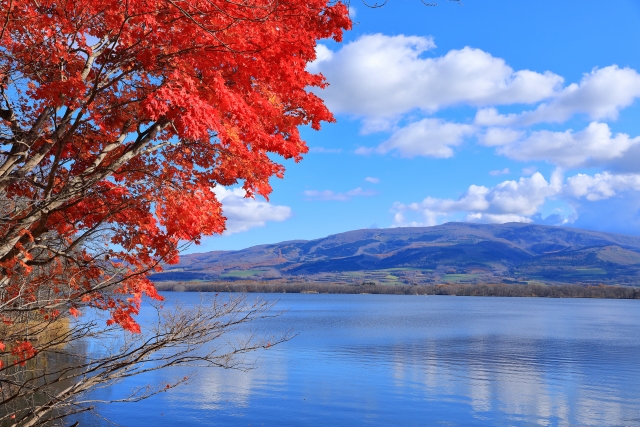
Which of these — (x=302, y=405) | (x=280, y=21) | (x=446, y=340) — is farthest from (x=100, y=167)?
(x=446, y=340)

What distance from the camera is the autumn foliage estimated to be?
22.9 ft

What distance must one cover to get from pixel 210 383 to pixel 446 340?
28463 millimetres

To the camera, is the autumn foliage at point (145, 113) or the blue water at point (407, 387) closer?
the autumn foliage at point (145, 113)

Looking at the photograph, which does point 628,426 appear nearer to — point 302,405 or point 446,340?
point 302,405

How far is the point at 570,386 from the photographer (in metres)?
31.6

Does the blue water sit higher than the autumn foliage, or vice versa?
the autumn foliage

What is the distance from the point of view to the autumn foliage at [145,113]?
6.98 metres

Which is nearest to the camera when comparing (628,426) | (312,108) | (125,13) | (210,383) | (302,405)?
(125,13)

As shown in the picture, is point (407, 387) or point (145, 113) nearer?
point (145, 113)

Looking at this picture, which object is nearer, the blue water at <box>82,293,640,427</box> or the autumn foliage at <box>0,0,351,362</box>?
the autumn foliage at <box>0,0,351,362</box>

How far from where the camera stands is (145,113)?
704 centimetres

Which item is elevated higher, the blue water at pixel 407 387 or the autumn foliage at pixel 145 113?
the autumn foliage at pixel 145 113

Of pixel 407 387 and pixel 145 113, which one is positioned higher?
pixel 145 113

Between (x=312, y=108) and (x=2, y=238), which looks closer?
(x=2, y=238)
